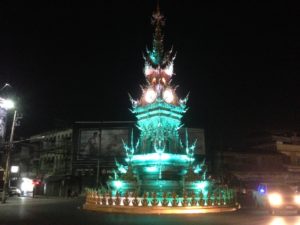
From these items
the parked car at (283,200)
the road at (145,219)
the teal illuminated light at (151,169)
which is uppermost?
the teal illuminated light at (151,169)

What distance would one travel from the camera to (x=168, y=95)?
2922cm

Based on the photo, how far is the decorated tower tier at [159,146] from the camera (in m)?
26.0

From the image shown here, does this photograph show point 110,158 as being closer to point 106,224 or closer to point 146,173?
point 146,173

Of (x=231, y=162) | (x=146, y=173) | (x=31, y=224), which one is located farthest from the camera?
(x=231, y=162)

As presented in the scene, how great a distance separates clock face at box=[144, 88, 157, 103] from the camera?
28972 millimetres

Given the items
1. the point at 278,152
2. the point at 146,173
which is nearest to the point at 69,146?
the point at 278,152

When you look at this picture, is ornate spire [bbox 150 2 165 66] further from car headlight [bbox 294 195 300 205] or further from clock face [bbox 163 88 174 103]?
car headlight [bbox 294 195 300 205]

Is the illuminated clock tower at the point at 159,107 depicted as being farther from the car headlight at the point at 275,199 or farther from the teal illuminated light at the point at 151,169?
the car headlight at the point at 275,199

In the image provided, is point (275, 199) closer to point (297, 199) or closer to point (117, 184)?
point (297, 199)

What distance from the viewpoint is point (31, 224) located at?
52.2 ft

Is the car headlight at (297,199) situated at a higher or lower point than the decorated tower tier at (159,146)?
lower

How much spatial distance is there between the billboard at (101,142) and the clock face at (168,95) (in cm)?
3376

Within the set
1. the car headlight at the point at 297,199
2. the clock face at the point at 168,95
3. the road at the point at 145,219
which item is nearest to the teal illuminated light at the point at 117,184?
the road at the point at 145,219

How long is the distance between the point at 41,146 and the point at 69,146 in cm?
993
